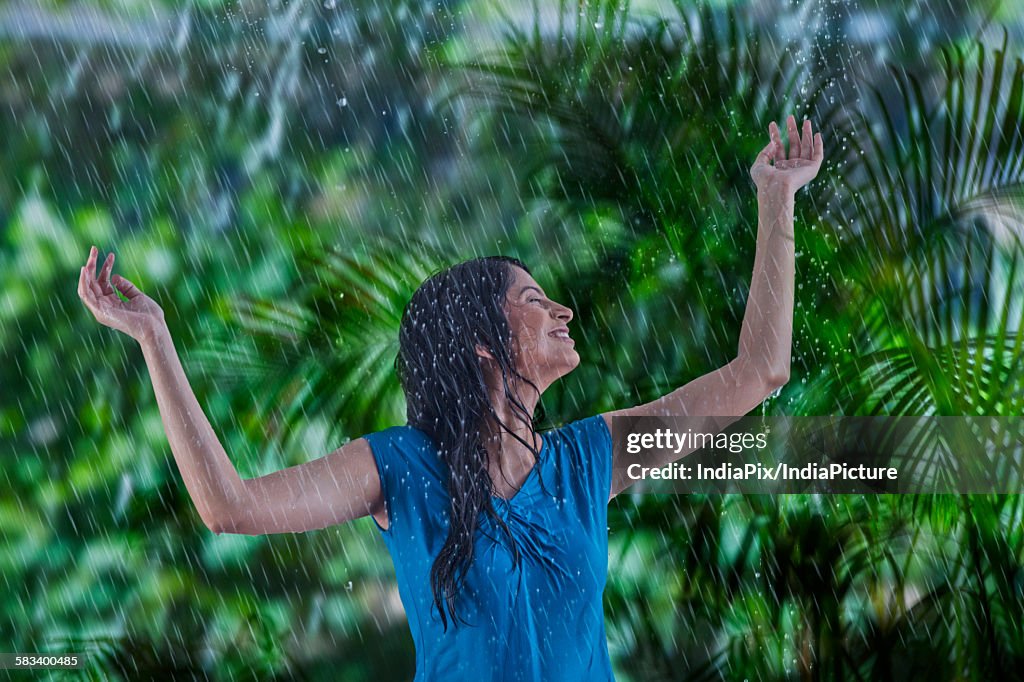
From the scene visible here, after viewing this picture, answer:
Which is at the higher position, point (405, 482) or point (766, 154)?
point (766, 154)

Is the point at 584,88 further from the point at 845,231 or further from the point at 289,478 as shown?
the point at 289,478

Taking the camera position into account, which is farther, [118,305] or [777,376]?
[777,376]

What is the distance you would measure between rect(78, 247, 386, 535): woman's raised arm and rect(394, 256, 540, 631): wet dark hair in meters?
0.10

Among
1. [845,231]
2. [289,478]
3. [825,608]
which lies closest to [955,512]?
[825,608]

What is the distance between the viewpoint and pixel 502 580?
120 centimetres

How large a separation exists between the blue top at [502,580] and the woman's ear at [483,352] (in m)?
0.12

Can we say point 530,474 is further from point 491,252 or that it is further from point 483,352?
point 491,252

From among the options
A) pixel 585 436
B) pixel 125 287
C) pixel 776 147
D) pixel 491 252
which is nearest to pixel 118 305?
pixel 125 287

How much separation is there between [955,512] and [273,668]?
120 centimetres

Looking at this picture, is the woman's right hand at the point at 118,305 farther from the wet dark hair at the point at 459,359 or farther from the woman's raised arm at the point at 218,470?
the wet dark hair at the point at 459,359

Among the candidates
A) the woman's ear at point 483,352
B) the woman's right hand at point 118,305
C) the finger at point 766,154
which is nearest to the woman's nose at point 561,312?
the woman's ear at point 483,352

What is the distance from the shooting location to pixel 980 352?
164 cm

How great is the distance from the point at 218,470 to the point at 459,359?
33cm

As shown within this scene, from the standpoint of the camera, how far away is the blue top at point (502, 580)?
1182mm
